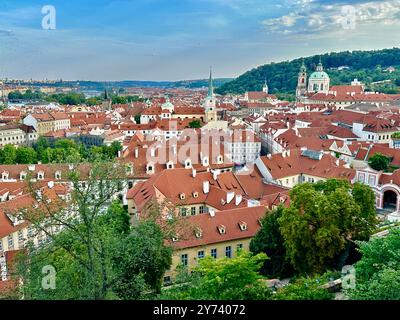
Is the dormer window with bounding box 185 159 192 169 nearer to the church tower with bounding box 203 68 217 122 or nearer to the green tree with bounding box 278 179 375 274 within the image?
the green tree with bounding box 278 179 375 274

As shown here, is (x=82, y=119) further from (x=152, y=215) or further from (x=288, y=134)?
(x=152, y=215)

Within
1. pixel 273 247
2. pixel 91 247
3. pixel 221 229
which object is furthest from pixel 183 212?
pixel 91 247

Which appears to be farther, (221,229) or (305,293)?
(221,229)

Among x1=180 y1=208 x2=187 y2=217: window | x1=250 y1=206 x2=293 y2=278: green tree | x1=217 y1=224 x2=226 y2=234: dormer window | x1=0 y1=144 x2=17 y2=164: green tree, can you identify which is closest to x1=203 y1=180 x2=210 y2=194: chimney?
x1=180 y1=208 x2=187 y2=217: window

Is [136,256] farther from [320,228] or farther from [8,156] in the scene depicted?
[8,156]

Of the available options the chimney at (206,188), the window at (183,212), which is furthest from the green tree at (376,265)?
the chimney at (206,188)
